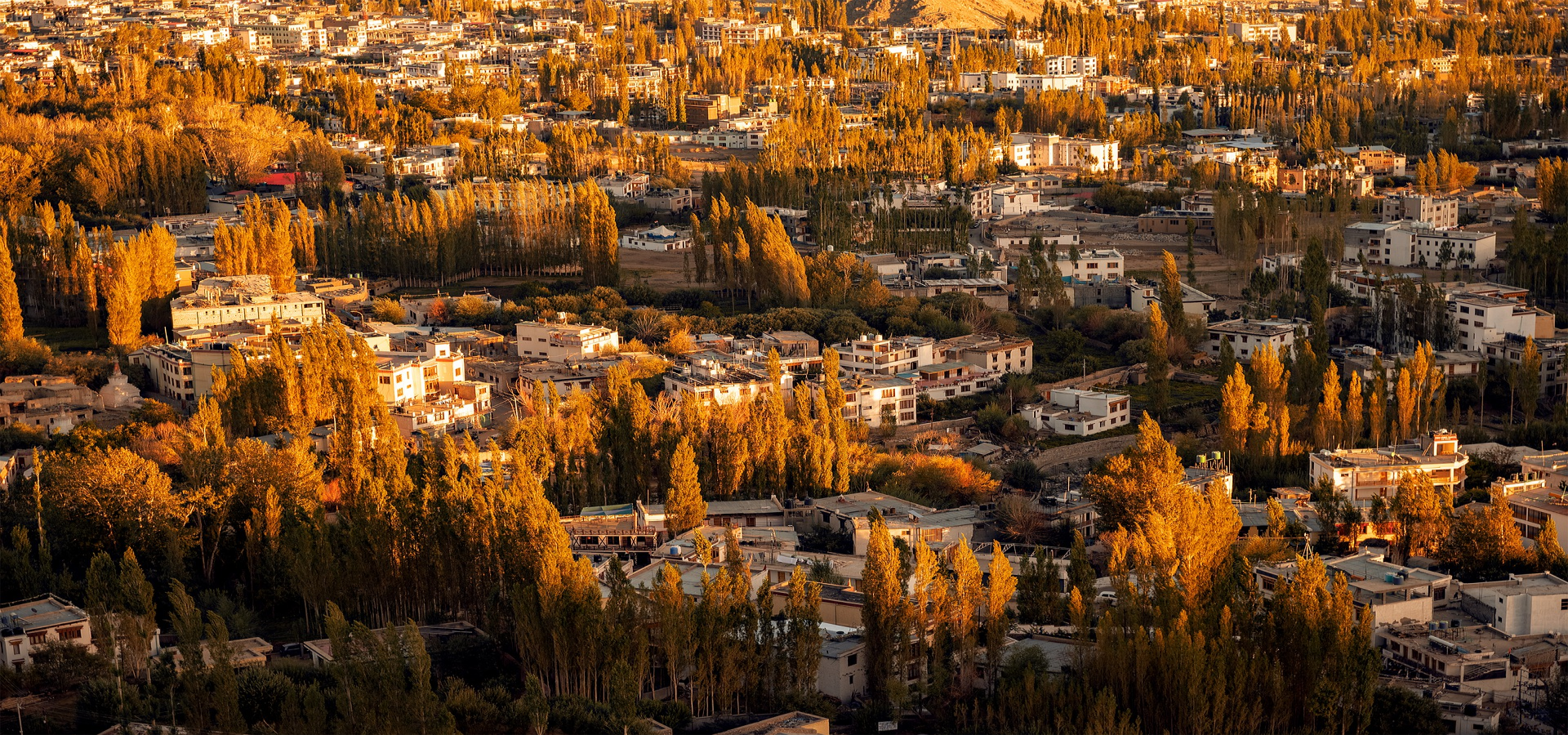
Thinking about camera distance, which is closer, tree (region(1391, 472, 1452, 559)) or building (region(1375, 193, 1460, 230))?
tree (region(1391, 472, 1452, 559))

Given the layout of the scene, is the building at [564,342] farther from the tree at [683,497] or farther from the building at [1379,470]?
the building at [1379,470]

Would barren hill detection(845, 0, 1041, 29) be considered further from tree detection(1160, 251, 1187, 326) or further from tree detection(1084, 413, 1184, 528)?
tree detection(1084, 413, 1184, 528)

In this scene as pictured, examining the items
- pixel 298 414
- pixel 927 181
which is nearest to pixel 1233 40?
pixel 927 181

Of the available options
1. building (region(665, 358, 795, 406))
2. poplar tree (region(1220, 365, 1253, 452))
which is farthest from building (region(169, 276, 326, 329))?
poplar tree (region(1220, 365, 1253, 452))

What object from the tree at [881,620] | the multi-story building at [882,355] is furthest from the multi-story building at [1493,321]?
the tree at [881,620]

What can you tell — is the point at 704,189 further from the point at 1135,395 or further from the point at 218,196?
the point at 1135,395

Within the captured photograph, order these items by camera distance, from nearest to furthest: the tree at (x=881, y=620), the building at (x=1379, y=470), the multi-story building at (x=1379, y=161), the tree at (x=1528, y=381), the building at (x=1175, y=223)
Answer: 1. the tree at (x=881, y=620)
2. the building at (x=1379, y=470)
3. the tree at (x=1528, y=381)
4. the building at (x=1175, y=223)
5. the multi-story building at (x=1379, y=161)
